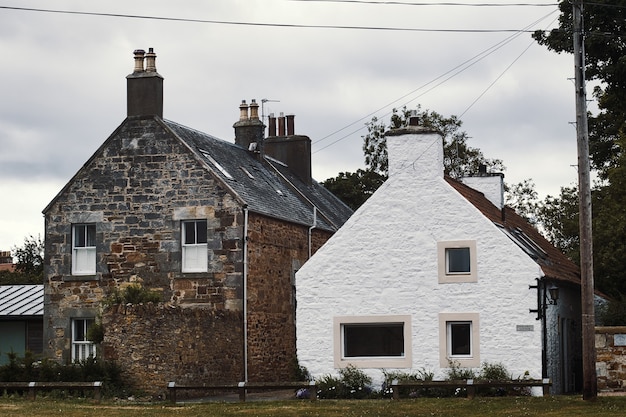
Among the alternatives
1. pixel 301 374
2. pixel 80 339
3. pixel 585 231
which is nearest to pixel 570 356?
pixel 301 374

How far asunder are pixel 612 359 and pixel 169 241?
1383 cm

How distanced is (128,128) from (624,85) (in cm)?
1500

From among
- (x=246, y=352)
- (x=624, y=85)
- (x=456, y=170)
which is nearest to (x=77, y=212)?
(x=246, y=352)

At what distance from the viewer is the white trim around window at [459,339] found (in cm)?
2912

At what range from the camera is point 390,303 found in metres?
30.1

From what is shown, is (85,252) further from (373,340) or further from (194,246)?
(373,340)

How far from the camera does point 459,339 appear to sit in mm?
29562

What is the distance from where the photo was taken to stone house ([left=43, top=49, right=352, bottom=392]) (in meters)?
34.1

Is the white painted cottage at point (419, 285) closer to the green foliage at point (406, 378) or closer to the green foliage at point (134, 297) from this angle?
the green foliage at point (406, 378)

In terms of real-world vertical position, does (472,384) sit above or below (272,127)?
below

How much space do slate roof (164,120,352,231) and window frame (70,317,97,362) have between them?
19.9 ft

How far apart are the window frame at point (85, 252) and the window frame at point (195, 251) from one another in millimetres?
3012

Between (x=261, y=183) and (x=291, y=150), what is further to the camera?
(x=291, y=150)

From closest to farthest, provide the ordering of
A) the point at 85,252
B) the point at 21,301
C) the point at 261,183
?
the point at 85,252 → the point at 261,183 → the point at 21,301
